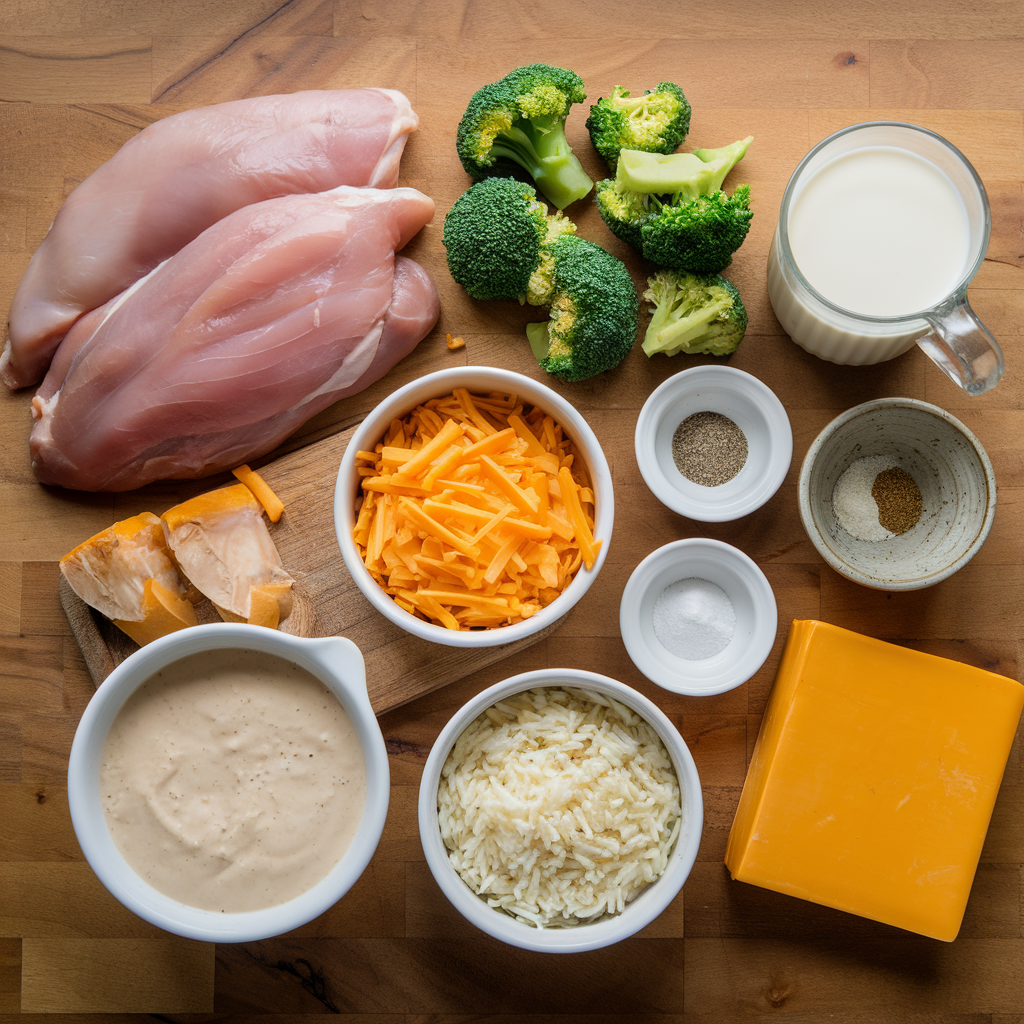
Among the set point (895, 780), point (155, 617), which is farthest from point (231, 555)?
point (895, 780)

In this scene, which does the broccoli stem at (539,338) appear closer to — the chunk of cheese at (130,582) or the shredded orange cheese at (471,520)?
the shredded orange cheese at (471,520)

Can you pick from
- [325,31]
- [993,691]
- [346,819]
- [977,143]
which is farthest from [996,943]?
[325,31]

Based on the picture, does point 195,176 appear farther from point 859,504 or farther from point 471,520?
point 859,504

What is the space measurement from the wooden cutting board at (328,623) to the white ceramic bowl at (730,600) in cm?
23

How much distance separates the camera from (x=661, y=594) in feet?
6.61

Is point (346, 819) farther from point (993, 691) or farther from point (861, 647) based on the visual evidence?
point (993, 691)

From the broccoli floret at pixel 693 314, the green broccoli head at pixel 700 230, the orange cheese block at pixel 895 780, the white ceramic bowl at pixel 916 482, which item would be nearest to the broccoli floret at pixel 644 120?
the green broccoli head at pixel 700 230

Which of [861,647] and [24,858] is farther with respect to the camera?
[24,858]

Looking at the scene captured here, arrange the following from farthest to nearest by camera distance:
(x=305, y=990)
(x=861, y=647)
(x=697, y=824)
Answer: (x=305, y=990)
(x=861, y=647)
(x=697, y=824)

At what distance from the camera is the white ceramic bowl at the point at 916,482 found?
1.87m

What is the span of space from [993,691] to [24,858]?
2.40 metres

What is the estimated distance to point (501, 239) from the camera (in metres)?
1.87

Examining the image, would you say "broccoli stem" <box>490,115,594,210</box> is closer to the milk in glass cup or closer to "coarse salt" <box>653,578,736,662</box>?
the milk in glass cup

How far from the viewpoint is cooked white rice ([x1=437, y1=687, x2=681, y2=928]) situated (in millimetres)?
1722
